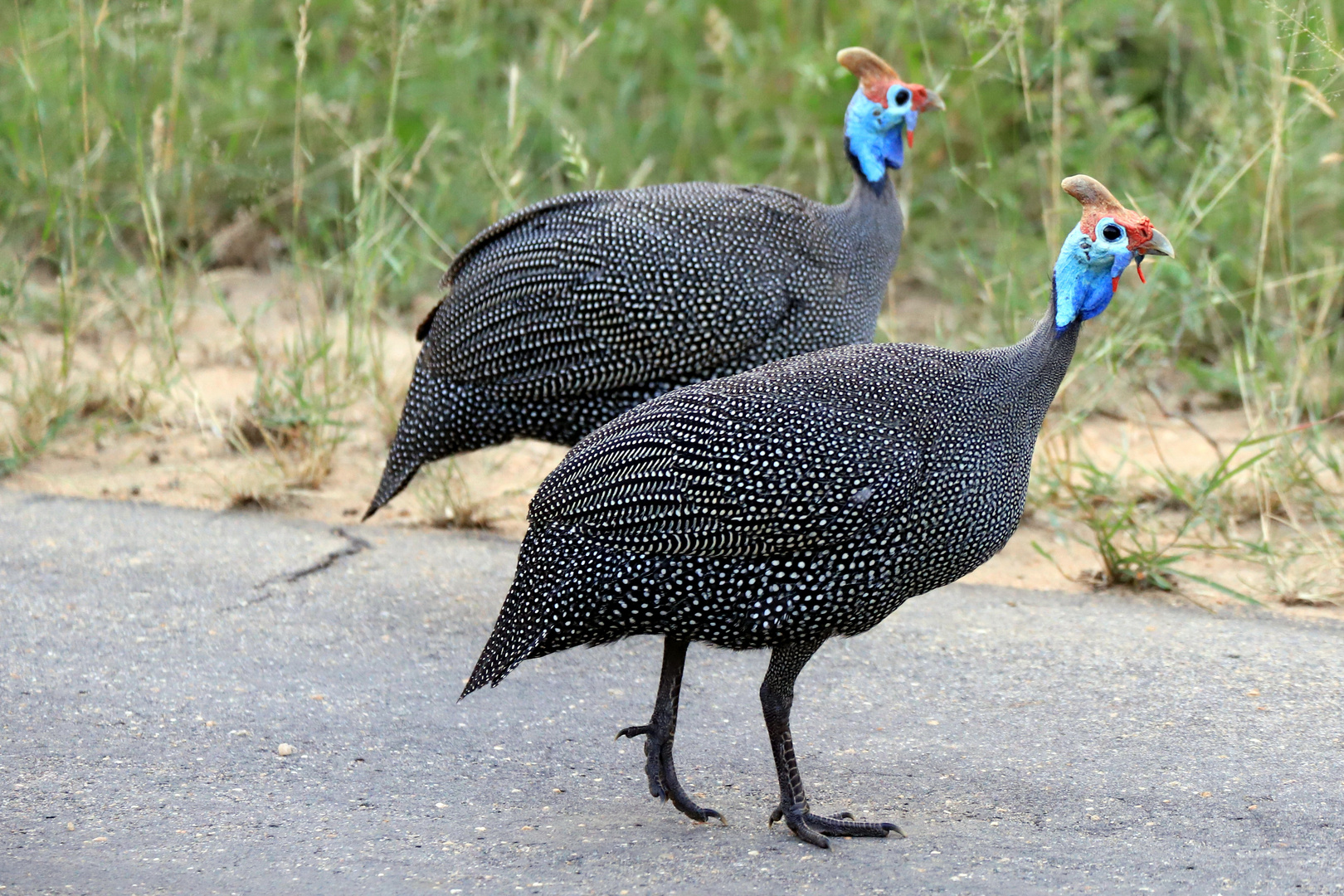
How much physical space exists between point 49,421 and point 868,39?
362 cm

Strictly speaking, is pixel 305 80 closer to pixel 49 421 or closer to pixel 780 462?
pixel 49 421

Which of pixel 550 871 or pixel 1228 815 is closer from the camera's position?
pixel 550 871

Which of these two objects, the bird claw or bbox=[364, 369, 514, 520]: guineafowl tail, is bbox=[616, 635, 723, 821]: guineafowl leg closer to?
the bird claw

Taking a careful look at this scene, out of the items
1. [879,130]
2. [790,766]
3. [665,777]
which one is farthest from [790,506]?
[879,130]

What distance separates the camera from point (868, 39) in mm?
6559

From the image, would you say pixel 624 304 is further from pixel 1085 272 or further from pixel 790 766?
pixel 790 766

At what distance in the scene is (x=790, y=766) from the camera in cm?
292

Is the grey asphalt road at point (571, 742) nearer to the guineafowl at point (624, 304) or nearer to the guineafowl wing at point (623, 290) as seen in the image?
the guineafowl at point (624, 304)

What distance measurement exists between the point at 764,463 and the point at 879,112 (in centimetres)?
181

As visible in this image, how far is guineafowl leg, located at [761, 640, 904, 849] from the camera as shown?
9.50 feet

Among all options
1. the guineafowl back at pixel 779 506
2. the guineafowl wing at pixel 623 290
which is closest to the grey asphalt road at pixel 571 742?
the guineafowl back at pixel 779 506

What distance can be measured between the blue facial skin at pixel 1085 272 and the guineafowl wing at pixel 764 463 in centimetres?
27

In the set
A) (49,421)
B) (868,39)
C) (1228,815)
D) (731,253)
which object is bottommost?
(49,421)

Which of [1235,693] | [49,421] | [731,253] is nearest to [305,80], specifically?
[49,421]
